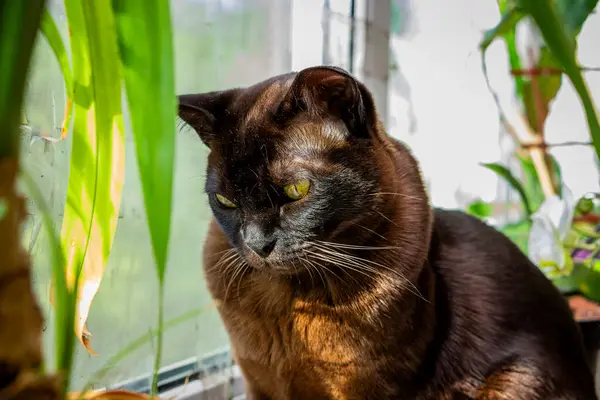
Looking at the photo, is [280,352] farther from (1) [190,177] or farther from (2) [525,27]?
(2) [525,27]

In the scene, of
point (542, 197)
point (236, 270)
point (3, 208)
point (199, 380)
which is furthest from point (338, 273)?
point (542, 197)

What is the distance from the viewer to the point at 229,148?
27.9 inches

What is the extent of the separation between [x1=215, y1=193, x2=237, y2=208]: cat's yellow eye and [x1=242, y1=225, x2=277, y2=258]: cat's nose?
0.06 m

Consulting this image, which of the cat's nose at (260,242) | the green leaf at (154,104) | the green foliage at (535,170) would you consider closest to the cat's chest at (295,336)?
the cat's nose at (260,242)

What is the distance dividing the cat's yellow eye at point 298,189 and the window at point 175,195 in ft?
0.70

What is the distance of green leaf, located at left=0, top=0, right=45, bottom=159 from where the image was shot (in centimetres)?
28

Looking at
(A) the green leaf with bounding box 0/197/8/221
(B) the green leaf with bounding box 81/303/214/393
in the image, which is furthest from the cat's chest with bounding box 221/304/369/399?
(A) the green leaf with bounding box 0/197/8/221

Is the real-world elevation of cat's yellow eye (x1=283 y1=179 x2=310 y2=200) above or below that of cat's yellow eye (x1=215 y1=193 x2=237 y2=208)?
above

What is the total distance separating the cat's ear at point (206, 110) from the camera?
2.27 feet

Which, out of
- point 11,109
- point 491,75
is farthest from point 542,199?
point 11,109

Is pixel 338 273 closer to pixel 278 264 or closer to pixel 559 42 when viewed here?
pixel 278 264

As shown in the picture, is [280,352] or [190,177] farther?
[190,177]

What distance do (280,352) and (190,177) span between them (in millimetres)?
363

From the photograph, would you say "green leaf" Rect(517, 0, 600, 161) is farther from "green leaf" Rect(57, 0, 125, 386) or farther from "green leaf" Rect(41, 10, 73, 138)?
"green leaf" Rect(41, 10, 73, 138)
